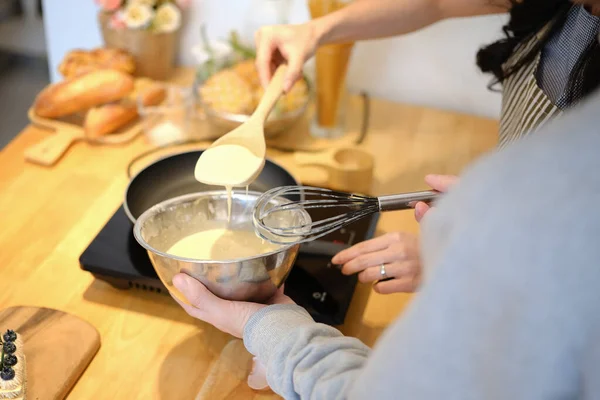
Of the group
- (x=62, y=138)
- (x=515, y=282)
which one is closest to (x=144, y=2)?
(x=62, y=138)

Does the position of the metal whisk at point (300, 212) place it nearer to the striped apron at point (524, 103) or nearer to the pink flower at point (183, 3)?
the striped apron at point (524, 103)

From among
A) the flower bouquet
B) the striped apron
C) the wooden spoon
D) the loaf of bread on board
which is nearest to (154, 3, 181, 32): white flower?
the flower bouquet

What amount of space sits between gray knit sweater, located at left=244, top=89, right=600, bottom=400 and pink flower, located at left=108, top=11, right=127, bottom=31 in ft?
3.46

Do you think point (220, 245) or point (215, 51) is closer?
point (220, 245)

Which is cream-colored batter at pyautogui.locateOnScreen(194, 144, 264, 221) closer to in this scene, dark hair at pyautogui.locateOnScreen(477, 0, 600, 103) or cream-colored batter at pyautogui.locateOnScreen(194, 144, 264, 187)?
cream-colored batter at pyautogui.locateOnScreen(194, 144, 264, 187)

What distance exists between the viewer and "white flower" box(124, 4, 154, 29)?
1241 mm

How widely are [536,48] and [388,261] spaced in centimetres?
36

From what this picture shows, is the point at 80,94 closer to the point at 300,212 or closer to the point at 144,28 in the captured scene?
the point at 144,28

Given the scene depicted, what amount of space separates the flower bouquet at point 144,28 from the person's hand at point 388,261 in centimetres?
72

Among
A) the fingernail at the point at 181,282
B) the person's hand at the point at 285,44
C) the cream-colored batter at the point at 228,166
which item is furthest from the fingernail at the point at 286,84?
the fingernail at the point at 181,282

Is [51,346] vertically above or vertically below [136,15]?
below

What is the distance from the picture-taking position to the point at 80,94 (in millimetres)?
1135

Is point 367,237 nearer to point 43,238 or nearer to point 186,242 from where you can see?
point 186,242

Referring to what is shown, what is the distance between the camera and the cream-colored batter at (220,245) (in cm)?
74
